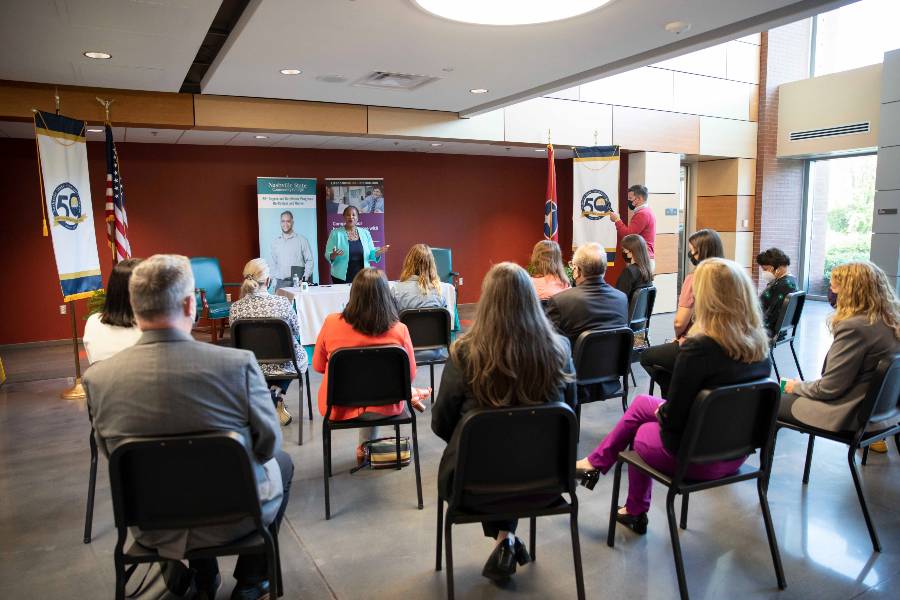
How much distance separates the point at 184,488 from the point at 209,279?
6.38 metres

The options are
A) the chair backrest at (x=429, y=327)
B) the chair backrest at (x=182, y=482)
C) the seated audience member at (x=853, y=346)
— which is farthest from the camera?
the chair backrest at (x=429, y=327)

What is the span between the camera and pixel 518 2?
3.90 metres

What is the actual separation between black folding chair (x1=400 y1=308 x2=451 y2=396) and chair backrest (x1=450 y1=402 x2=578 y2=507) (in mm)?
2194

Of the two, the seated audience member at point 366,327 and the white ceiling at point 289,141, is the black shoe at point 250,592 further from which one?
the white ceiling at point 289,141

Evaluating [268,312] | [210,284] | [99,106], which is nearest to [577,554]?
[268,312]

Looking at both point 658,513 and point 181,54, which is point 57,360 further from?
point 658,513

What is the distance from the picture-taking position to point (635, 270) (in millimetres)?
4891

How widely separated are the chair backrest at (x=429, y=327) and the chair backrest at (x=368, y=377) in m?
1.24

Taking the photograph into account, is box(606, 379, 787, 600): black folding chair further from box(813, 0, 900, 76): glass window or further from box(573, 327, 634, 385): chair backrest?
box(813, 0, 900, 76): glass window

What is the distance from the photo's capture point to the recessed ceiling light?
12.5ft

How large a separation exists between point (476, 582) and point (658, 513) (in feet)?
3.41

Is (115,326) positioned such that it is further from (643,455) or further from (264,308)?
(643,455)

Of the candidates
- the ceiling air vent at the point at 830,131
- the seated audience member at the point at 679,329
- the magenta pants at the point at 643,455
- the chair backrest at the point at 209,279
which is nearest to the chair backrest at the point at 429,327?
the seated audience member at the point at 679,329

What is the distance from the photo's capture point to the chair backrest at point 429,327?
4.18 m
